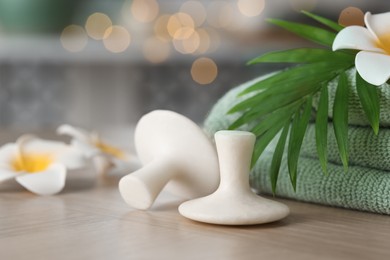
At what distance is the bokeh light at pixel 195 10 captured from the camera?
284cm

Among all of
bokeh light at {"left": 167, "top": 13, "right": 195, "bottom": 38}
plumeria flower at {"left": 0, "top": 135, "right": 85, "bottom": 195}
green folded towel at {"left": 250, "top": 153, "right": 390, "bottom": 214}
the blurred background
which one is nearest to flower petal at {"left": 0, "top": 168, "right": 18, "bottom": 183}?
plumeria flower at {"left": 0, "top": 135, "right": 85, "bottom": 195}

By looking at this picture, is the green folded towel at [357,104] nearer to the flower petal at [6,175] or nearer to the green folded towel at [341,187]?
the green folded towel at [341,187]

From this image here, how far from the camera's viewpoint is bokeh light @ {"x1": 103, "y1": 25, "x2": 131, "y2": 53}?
2.71m

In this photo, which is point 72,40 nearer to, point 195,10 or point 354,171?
point 195,10

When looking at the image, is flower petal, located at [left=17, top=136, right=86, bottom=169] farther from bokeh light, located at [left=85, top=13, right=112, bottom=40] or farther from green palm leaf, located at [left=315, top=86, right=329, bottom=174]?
bokeh light, located at [left=85, top=13, right=112, bottom=40]

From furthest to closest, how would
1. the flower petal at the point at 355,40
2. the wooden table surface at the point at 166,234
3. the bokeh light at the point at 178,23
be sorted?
1. the bokeh light at the point at 178,23
2. the flower petal at the point at 355,40
3. the wooden table surface at the point at 166,234

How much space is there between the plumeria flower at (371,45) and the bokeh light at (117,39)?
2103 mm

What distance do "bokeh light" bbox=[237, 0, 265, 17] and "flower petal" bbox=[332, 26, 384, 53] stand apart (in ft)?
7.07

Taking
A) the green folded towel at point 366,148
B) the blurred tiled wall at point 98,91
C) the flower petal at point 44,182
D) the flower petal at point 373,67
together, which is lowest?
the blurred tiled wall at point 98,91

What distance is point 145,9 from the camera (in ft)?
9.42

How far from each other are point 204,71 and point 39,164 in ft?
6.94

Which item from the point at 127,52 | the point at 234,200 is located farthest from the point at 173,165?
the point at 127,52

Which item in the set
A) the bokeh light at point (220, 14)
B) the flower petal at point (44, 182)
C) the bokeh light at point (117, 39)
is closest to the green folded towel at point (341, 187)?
the flower petal at point (44, 182)

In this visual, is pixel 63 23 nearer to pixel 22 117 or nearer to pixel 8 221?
pixel 22 117
